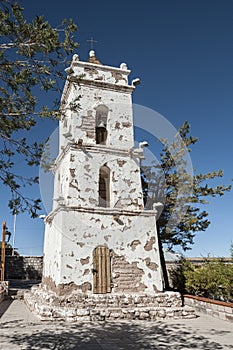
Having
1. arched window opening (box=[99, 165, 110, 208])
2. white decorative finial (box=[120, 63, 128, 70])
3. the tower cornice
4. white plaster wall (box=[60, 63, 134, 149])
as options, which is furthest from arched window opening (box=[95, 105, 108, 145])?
white decorative finial (box=[120, 63, 128, 70])

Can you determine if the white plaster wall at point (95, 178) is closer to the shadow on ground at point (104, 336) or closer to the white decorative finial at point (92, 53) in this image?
the shadow on ground at point (104, 336)

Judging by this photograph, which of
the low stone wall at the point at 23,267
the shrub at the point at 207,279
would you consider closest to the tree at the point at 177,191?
the shrub at the point at 207,279

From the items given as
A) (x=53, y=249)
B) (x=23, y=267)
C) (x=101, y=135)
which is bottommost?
(x=23, y=267)

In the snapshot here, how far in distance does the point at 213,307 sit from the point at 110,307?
126 inches

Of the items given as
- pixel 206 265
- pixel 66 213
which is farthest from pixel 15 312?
pixel 206 265

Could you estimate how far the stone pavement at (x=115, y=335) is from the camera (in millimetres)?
5449

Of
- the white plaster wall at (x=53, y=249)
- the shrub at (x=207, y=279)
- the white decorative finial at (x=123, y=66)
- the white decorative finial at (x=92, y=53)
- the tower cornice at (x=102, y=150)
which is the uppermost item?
the white decorative finial at (x=92, y=53)

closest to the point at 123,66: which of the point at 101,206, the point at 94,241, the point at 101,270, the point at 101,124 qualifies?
the point at 101,124

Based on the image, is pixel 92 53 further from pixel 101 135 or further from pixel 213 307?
pixel 213 307

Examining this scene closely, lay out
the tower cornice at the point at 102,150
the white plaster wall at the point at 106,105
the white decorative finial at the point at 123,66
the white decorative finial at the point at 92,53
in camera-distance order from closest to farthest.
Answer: the tower cornice at the point at 102,150 → the white plaster wall at the point at 106,105 → the white decorative finial at the point at 123,66 → the white decorative finial at the point at 92,53

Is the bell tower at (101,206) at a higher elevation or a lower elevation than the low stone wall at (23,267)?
higher

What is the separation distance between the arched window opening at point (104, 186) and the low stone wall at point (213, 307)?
4.53 meters

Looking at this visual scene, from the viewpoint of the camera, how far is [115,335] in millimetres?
6398

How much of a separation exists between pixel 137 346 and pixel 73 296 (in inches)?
122
